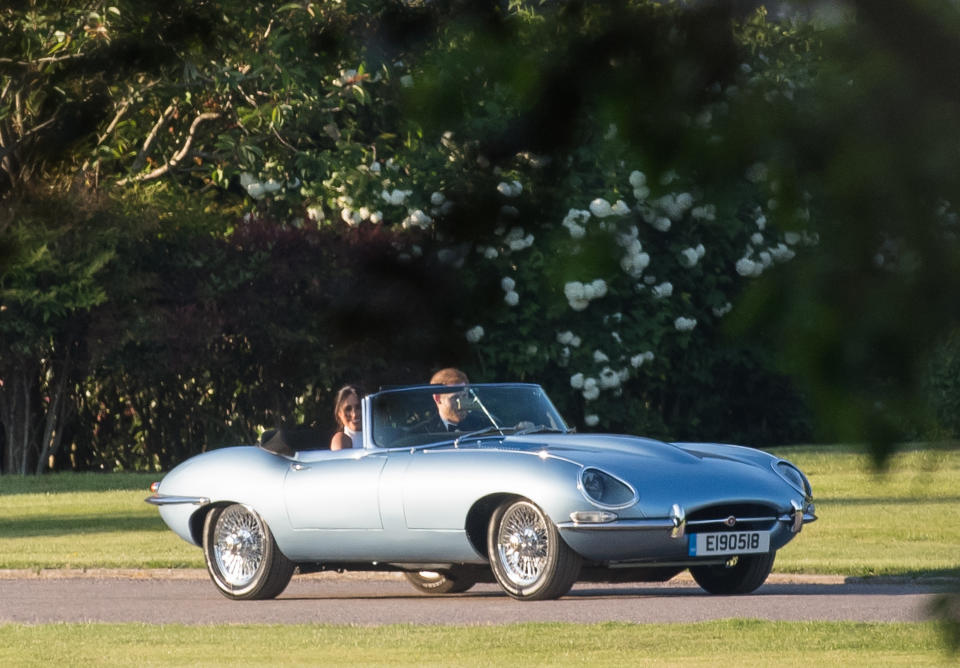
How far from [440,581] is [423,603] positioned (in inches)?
29.2

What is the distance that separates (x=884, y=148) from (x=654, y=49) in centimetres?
55

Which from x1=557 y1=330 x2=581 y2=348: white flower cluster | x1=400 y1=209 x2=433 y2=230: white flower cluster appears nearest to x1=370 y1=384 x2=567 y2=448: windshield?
x1=400 y1=209 x2=433 y2=230: white flower cluster

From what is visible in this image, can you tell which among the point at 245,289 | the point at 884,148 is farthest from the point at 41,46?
the point at 245,289

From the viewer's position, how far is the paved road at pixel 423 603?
10.8 meters

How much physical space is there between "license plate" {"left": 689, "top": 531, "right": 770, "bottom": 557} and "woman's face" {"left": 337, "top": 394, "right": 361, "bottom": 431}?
101 inches

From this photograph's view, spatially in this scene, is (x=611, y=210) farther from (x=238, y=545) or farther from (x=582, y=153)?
(x=238, y=545)

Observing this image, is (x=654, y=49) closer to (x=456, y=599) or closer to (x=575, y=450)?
(x=575, y=450)

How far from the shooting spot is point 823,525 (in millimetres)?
16703

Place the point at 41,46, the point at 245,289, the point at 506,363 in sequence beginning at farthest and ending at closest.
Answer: the point at 506,363
the point at 245,289
the point at 41,46

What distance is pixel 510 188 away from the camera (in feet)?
11.7

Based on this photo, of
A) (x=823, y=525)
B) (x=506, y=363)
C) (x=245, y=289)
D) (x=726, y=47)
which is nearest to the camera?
(x=726, y=47)

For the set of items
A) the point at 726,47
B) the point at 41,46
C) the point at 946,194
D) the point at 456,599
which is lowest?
the point at 456,599

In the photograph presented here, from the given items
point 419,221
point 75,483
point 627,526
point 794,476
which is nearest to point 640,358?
point 75,483

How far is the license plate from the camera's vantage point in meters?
11.2
